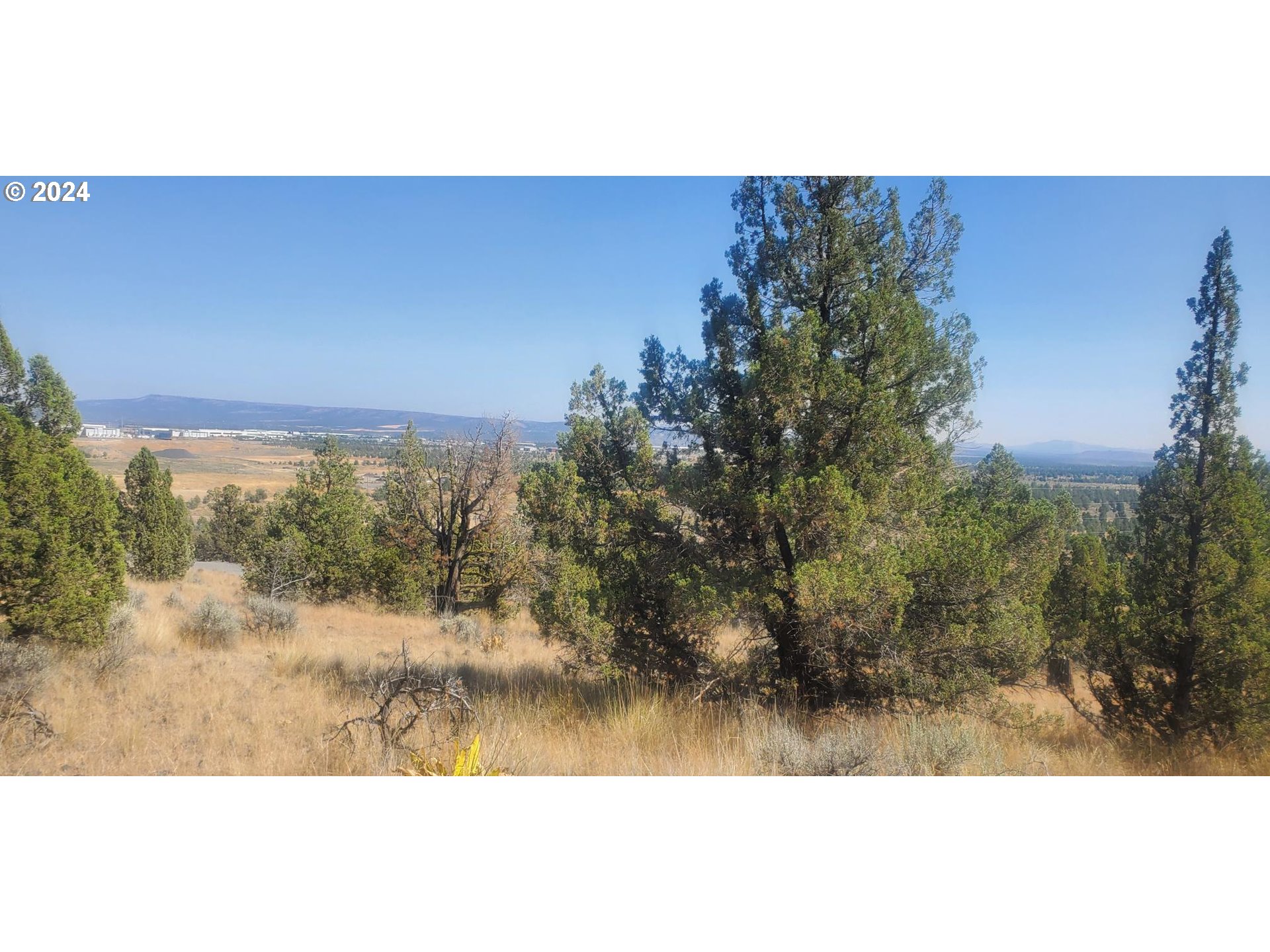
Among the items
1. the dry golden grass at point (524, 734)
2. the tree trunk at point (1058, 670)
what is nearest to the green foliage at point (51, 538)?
the dry golden grass at point (524, 734)

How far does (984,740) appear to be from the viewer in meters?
3.59

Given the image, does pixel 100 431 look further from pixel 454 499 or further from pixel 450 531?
pixel 450 531

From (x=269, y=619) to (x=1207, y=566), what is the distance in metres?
8.90

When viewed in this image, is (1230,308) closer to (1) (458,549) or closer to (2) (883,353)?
(2) (883,353)

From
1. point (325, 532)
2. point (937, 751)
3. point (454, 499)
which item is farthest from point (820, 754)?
point (325, 532)

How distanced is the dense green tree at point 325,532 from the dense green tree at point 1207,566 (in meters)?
13.8

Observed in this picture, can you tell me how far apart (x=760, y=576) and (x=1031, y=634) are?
1.77m

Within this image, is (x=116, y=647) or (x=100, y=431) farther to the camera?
(x=116, y=647)

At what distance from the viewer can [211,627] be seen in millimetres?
6258

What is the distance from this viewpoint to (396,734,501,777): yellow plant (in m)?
3.16

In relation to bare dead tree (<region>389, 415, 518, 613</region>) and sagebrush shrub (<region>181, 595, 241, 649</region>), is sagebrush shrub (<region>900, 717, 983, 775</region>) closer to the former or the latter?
sagebrush shrub (<region>181, 595, 241, 649</region>)

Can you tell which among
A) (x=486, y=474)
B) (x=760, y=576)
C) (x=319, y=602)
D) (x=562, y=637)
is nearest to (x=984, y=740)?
(x=760, y=576)

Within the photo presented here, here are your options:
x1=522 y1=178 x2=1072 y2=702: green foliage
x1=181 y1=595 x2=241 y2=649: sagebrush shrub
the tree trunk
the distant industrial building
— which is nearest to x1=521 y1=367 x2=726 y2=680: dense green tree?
x1=522 y1=178 x2=1072 y2=702: green foliage

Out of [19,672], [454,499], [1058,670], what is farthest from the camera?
[454,499]
